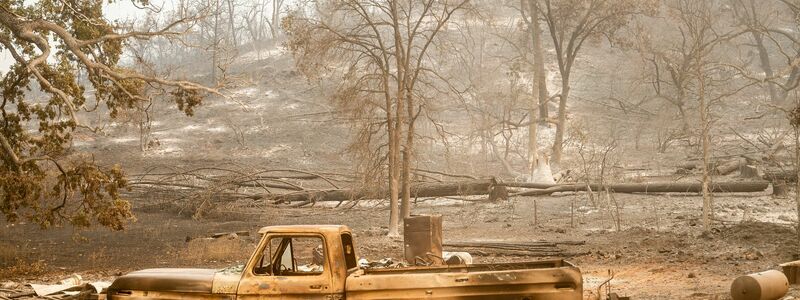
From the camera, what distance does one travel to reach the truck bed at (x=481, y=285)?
7.88 metres

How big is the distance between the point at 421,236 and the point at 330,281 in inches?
311

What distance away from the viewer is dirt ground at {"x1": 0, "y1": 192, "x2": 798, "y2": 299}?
15406mm

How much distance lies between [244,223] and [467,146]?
22957mm

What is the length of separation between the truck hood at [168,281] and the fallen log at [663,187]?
18412 millimetres

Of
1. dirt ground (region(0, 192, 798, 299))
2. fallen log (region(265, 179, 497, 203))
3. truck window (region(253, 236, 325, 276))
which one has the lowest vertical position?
dirt ground (region(0, 192, 798, 299))

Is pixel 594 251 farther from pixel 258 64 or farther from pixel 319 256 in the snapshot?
pixel 258 64

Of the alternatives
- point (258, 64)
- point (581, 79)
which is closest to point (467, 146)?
point (581, 79)

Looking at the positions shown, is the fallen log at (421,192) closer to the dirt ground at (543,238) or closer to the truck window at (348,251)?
the dirt ground at (543,238)

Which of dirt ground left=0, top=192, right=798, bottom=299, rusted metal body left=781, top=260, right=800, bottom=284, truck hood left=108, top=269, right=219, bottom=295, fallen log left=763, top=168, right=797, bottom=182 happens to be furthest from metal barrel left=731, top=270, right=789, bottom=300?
fallen log left=763, top=168, right=797, bottom=182

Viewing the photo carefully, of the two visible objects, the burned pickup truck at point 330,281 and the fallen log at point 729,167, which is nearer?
the burned pickup truck at point 330,281

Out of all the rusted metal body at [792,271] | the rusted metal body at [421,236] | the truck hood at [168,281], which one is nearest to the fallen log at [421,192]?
the rusted metal body at [421,236]

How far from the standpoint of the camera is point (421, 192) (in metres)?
30.0

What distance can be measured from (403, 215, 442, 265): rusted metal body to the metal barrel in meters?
6.25

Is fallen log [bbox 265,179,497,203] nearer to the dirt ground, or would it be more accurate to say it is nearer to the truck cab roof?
the dirt ground
